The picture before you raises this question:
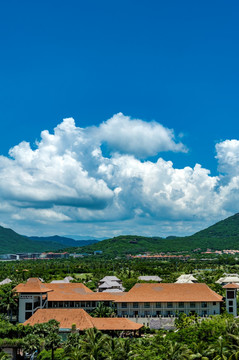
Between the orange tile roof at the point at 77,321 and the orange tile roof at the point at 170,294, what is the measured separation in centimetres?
1165

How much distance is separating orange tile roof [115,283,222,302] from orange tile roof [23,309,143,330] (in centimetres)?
1165

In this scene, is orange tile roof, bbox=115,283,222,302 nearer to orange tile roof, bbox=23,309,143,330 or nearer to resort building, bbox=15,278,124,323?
resort building, bbox=15,278,124,323

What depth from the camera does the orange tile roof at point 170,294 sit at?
233ft

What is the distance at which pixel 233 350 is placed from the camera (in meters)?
37.9

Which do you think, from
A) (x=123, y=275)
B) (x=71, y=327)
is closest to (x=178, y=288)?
(x=71, y=327)

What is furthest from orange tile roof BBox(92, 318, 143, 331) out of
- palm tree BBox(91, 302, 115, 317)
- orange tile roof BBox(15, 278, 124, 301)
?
orange tile roof BBox(15, 278, 124, 301)

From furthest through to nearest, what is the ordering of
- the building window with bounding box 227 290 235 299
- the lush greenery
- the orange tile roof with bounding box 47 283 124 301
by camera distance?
1. the orange tile roof with bounding box 47 283 124 301
2. the building window with bounding box 227 290 235 299
3. the lush greenery

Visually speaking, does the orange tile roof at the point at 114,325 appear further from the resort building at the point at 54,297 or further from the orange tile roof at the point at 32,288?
the resort building at the point at 54,297

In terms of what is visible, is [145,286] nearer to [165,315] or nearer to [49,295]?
[165,315]

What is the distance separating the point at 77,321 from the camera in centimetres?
5841

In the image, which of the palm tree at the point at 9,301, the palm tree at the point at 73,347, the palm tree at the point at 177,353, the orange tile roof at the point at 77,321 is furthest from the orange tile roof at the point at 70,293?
the palm tree at the point at 177,353

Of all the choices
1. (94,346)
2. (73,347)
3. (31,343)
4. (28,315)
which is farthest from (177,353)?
(28,315)

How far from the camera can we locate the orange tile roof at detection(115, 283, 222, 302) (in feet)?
233

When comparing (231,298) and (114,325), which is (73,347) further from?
(231,298)
